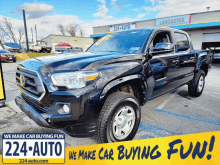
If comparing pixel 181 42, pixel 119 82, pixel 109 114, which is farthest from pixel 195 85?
pixel 109 114

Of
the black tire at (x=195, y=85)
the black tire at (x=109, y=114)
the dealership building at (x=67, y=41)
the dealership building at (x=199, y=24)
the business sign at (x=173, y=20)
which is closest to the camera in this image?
the black tire at (x=109, y=114)

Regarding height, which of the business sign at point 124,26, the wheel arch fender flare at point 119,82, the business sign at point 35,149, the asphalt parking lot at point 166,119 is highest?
the business sign at point 124,26

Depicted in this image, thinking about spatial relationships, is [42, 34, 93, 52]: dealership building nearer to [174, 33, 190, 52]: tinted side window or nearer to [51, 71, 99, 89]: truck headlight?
[174, 33, 190, 52]: tinted side window

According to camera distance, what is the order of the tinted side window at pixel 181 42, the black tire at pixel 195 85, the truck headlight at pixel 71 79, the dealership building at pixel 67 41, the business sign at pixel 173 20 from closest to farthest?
1. the truck headlight at pixel 71 79
2. the tinted side window at pixel 181 42
3. the black tire at pixel 195 85
4. the business sign at pixel 173 20
5. the dealership building at pixel 67 41

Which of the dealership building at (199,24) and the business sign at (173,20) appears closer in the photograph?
the dealership building at (199,24)

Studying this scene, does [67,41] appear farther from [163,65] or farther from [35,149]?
[35,149]

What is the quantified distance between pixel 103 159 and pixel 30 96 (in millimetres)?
1313

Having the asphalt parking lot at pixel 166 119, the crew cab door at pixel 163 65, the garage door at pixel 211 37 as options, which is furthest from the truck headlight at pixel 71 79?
the garage door at pixel 211 37

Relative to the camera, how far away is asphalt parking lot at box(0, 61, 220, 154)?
9.17 feet

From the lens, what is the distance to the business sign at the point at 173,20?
58.0 feet

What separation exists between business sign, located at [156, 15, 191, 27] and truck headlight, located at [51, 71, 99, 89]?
63.6 ft

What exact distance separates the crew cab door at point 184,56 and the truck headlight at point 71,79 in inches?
101

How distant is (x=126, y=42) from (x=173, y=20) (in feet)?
59.8

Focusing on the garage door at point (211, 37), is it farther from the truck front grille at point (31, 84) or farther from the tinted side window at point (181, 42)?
the truck front grille at point (31, 84)
